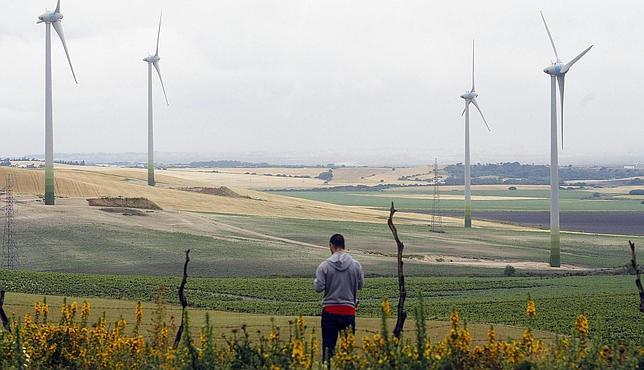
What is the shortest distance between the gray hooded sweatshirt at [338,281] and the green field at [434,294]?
1181 cm

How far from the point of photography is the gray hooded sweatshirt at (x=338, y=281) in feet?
48.6

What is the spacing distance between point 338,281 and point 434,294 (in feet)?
85.1

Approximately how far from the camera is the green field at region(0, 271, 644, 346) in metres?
30.2

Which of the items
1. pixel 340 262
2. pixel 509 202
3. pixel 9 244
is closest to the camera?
pixel 340 262

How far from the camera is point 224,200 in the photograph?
310 ft

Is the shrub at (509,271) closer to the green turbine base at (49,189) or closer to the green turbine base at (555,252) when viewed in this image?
the green turbine base at (555,252)

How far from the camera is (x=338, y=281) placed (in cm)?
1488

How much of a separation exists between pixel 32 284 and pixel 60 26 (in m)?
34.4

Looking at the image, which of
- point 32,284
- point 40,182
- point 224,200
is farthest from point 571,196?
point 32,284

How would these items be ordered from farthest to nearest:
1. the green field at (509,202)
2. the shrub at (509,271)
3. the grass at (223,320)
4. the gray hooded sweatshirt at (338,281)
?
the green field at (509,202), the shrub at (509,271), the grass at (223,320), the gray hooded sweatshirt at (338,281)

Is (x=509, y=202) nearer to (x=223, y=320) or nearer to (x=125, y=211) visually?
(x=125, y=211)

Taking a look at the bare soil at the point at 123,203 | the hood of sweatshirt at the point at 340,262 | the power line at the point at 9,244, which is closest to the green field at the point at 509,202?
the bare soil at the point at 123,203

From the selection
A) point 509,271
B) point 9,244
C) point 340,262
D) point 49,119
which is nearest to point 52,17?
point 49,119

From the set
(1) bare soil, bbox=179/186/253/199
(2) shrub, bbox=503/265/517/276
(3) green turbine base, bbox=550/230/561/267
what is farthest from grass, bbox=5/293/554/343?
(1) bare soil, bbox=179/186/253/199
